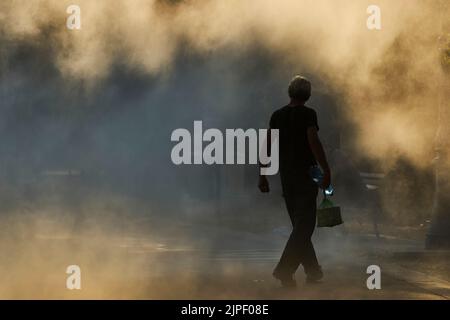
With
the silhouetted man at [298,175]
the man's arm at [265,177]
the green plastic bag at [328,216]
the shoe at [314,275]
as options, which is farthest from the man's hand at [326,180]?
the shoe at [314,275]

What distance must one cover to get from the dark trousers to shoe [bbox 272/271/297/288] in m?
0.02

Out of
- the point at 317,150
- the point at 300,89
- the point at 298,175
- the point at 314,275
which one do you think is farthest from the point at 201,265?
the point at 300,89

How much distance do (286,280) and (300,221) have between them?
48 cm

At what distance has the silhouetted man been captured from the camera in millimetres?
11633

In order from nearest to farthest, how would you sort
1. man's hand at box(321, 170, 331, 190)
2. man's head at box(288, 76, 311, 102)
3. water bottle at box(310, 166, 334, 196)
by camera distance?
man's hand at box(321, 170, 331, 190)
water bottle at box(310, 166, 334, 196)
man's head at box(288, 76, 311, 102)

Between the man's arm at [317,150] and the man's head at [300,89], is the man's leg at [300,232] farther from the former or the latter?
the man's head at [300,89]

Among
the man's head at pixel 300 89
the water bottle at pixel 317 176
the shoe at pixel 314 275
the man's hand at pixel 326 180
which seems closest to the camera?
the man's hand at pixel 326 180

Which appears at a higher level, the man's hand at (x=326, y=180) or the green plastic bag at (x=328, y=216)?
the man's hand at (x=326, y=180)

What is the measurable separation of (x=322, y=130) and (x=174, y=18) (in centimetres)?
312

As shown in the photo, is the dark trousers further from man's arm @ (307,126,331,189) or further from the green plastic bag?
man's arm @ (307,126,331,189)

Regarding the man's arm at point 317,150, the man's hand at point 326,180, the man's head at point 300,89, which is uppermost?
the man's head at point 300,89

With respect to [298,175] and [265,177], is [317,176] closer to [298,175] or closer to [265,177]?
[298,175]

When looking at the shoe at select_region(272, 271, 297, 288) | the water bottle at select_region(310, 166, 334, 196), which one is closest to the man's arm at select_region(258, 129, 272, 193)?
the water bottle at select_region(310, 166, 334, 196)

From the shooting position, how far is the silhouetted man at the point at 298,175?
11.6 meters
